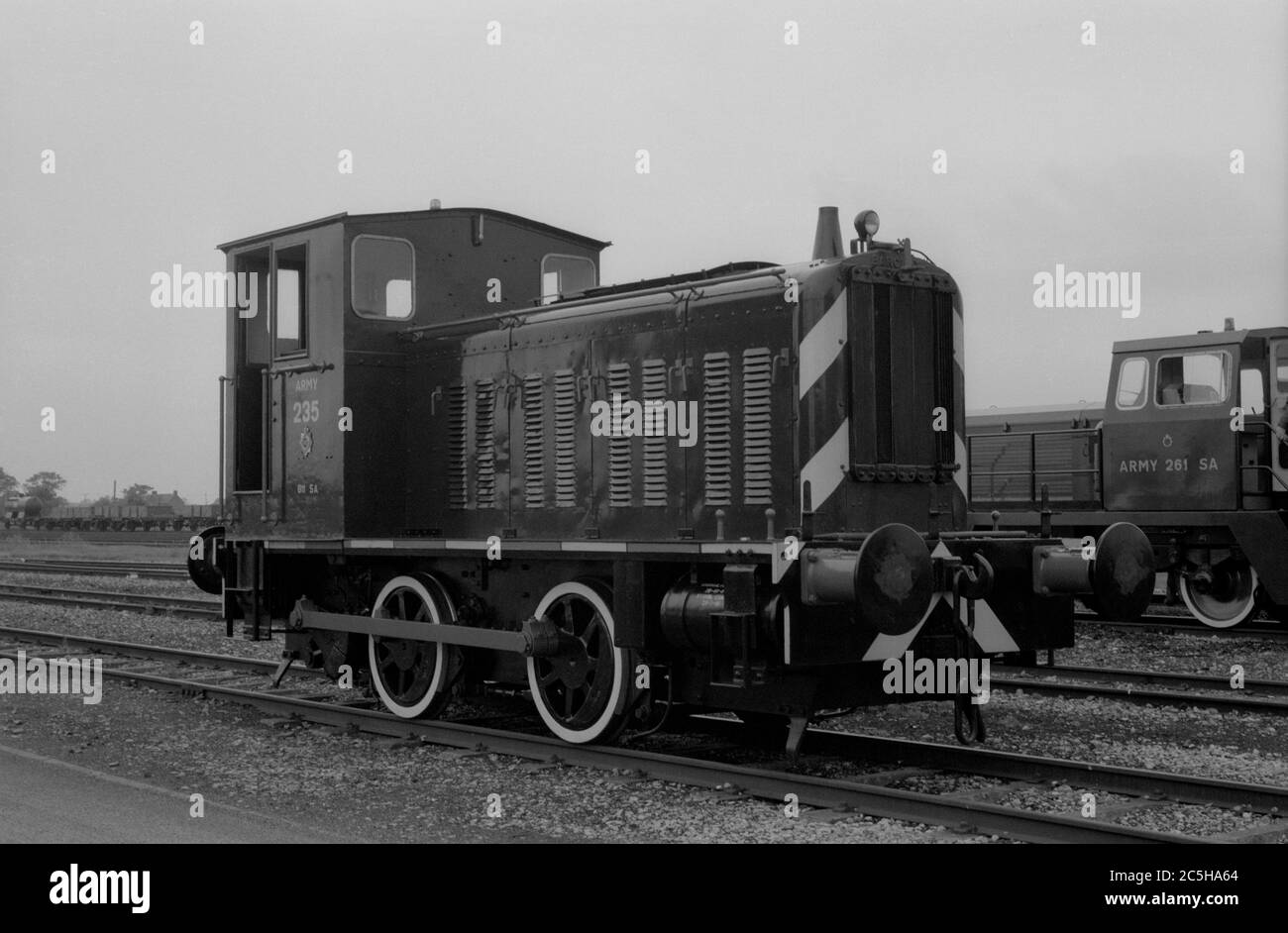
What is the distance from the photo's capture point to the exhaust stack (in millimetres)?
7828

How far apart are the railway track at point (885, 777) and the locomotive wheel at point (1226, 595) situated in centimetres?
850

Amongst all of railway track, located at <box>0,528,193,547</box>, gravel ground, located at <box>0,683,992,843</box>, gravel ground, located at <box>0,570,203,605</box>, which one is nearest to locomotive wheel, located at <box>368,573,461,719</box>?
gravel ground, located at <box>0,683,992,843</box>

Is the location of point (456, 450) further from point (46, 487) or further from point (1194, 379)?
point (46, 487)

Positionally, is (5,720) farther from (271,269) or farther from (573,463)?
(573,463)

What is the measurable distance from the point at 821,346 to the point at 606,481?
5.95 feet

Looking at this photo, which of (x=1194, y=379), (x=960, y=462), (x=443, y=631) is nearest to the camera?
(x=960, y=462)

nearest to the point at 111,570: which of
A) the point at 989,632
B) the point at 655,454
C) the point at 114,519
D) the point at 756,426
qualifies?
the point at 655,454

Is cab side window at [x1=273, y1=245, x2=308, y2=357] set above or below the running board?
above

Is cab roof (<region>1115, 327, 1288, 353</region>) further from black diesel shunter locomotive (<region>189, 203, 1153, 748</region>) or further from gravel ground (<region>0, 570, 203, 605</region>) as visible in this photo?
gravel ground (<region>0, 570, 203, 605</region>)

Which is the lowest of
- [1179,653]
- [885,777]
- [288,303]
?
[1179,653]

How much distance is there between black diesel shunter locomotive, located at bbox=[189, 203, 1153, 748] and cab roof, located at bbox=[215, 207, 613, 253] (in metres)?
0.03

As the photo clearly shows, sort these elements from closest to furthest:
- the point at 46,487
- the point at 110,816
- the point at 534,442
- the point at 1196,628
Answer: the point at 110,816 < the point at 534,442 < the point at 1196,628 < the point at 46,487

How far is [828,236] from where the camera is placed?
25.7ft

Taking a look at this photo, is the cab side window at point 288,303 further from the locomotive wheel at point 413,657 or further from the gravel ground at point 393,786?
the gravel ground at point 393,786
